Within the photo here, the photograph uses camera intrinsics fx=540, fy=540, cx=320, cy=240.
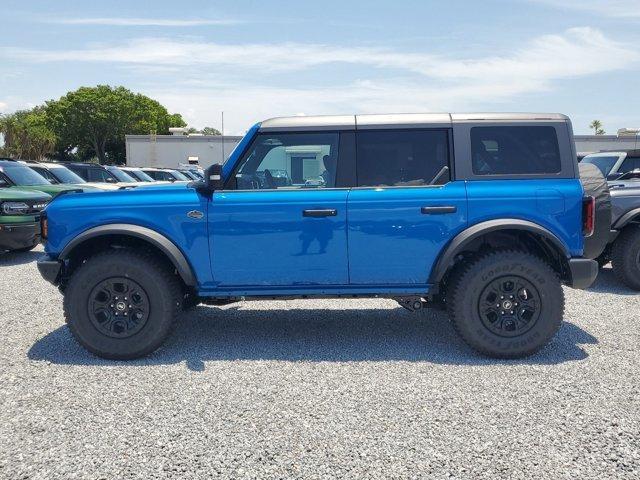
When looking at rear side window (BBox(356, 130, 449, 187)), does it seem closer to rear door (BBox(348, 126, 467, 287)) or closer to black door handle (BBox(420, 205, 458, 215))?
rear door (BBox(348, 126, 467, 287))

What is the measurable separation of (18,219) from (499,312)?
25.7ft

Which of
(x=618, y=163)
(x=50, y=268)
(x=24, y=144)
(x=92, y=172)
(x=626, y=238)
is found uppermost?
(x=24, y=144)

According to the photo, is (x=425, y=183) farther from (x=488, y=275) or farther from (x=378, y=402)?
(x=378, y=402)

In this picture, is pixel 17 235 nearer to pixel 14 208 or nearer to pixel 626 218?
pixel 14 208

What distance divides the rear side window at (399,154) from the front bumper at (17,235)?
22.3 feet

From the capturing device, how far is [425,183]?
14.4 ft

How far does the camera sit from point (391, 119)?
4465 millimetres

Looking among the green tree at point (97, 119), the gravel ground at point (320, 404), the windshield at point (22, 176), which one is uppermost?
the green tree at point (97, 119)

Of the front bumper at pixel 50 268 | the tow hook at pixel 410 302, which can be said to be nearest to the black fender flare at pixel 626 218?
the tow hook at pixel 410 302

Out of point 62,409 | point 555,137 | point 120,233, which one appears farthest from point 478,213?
point 62,409

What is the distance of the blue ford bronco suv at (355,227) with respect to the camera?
4.29 metres

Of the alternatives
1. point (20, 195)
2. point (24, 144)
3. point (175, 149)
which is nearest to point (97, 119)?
point (24, 144)

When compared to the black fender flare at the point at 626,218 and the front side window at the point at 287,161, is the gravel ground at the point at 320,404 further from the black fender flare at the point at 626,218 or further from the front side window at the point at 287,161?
the black fender flare at the point at 626,218

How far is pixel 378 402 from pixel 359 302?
2747mm
